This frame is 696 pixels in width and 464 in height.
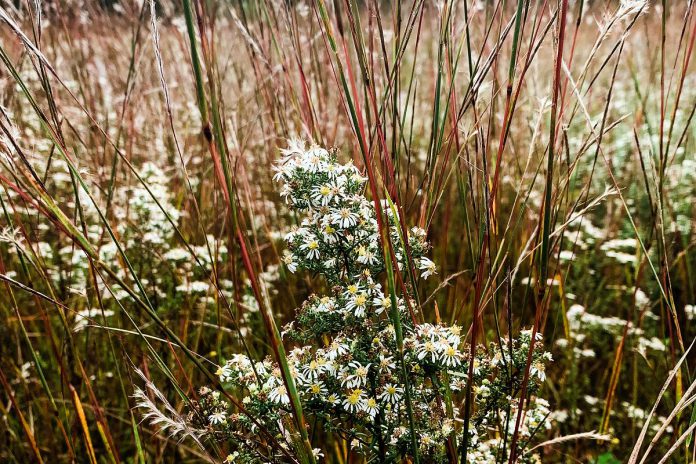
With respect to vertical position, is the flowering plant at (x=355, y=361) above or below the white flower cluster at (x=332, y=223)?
below

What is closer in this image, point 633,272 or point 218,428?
point 218,428

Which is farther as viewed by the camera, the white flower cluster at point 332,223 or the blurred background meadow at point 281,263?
the blurred background meadow at point 281,263

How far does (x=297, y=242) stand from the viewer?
987mm

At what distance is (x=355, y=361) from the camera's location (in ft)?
3.05

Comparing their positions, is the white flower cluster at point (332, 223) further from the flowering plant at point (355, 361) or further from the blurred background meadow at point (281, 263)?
the blurred background meadow at point (281, 263)

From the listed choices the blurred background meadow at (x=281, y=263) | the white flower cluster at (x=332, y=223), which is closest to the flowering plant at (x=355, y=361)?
the white flower cluster at (x=332, y=223)

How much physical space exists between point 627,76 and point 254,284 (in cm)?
548

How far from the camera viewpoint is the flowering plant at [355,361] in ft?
3.01

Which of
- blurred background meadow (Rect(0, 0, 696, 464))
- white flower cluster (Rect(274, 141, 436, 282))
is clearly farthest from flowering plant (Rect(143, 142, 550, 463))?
blurred background meadow (Rect(0, 0, 696, 464))

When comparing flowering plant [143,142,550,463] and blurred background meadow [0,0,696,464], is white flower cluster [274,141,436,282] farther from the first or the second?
blurred background meadow [0,0,696,464]

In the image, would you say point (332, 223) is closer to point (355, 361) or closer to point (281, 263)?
point (355, 361)

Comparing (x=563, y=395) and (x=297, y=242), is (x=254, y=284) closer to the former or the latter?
(x=297, y=242)

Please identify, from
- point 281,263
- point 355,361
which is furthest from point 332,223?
point 281,263

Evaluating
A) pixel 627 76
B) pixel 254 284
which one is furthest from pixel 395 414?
pixel 627 76
